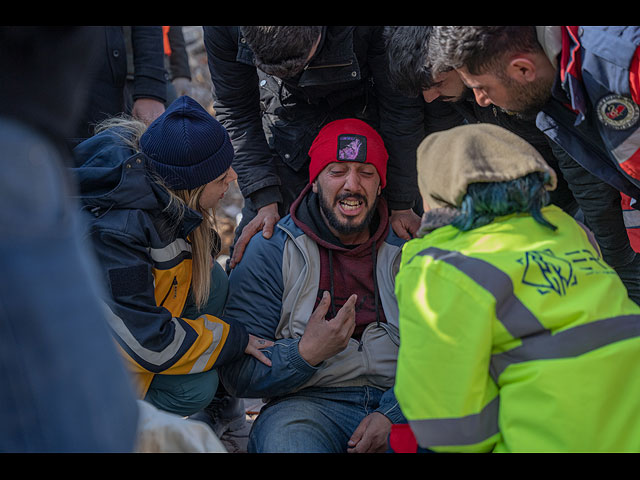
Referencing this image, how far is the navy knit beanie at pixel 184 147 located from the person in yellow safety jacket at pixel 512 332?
1.14m

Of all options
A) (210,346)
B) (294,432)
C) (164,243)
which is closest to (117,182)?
(164,243)

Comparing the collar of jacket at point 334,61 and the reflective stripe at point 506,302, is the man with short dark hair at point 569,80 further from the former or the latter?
the reflective stripe at point 506,302

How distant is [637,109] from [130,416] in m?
1.61

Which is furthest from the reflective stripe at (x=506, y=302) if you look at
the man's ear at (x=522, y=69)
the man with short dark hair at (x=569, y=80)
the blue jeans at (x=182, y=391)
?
the blue jeans at (x=182, y=391)

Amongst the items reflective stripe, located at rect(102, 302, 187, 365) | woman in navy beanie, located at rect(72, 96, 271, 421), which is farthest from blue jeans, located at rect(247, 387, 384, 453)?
reflective stripe, located at rect(102, 302, 187, 365)

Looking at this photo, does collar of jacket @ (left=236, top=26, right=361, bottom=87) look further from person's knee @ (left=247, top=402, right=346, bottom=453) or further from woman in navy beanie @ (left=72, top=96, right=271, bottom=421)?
person's knee @ (left=247, top=402, right=346, bottom=453)

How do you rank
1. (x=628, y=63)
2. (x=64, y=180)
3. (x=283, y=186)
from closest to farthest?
(x=64, y=180) → (x=628, y=63) → (x=283, y=186)

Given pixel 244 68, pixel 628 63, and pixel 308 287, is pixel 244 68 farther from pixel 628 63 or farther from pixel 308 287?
pixel 628 63

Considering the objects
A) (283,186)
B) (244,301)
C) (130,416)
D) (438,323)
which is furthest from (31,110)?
(283,186)

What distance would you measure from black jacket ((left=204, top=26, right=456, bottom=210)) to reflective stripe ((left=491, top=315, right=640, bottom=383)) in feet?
5.38

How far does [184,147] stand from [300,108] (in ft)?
3.12

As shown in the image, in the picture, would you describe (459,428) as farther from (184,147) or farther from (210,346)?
(184,147)

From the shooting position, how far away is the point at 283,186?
3543 millimetres

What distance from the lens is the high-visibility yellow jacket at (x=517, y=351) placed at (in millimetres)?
1622
